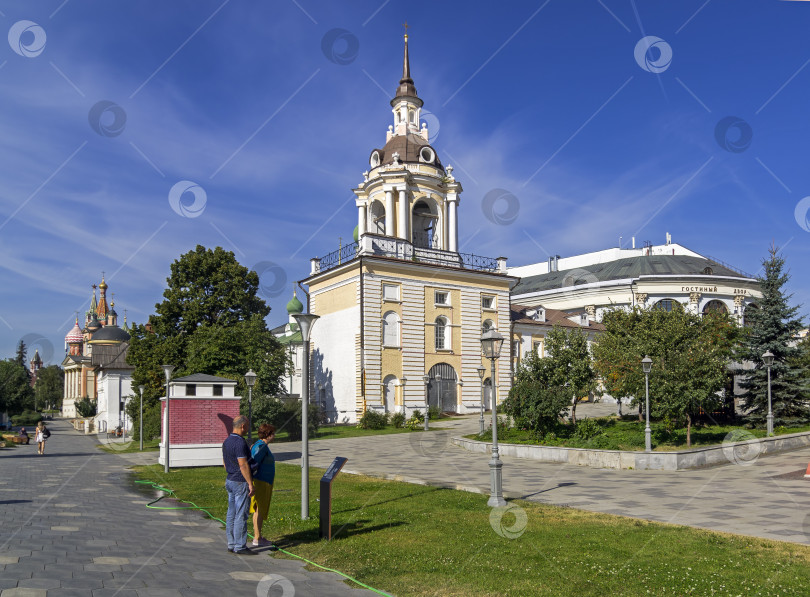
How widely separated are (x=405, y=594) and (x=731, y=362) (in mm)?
31876

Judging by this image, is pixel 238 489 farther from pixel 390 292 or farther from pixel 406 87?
pixel 406 87

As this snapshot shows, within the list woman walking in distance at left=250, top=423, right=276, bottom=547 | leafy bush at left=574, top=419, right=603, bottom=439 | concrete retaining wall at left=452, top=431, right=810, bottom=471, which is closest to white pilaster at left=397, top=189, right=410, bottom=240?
concrete retaining wall at left=452, top=431, right=810, bottom=471

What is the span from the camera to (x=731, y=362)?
3381 cm

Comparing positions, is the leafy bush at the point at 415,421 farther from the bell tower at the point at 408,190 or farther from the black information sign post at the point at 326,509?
the black information sign post at the point at 326,509

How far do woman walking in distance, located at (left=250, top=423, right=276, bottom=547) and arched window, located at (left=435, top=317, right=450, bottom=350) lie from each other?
37853 mm

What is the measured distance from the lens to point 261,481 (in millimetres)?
9555

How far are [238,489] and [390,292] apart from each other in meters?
36.4

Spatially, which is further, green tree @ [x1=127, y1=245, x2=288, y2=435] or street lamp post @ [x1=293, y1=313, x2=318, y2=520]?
green tree @ [x1=127, y1=245, x2=288, y2=435]

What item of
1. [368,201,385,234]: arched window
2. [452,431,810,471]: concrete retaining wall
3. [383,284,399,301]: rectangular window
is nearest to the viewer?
[452,431,810,471]: concrete retaining wall

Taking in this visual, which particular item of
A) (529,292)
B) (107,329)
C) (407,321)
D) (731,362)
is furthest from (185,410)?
(107,329)

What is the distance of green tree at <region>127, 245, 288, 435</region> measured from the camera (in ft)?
130

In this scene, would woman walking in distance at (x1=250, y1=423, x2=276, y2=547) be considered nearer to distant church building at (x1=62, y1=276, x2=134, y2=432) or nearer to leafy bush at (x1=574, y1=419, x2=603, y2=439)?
leafy bush at (x1=574, y1=419, x2=603, y2=439)

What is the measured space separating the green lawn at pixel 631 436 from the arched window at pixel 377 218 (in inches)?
1021

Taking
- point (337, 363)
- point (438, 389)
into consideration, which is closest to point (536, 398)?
point (438, 389)
